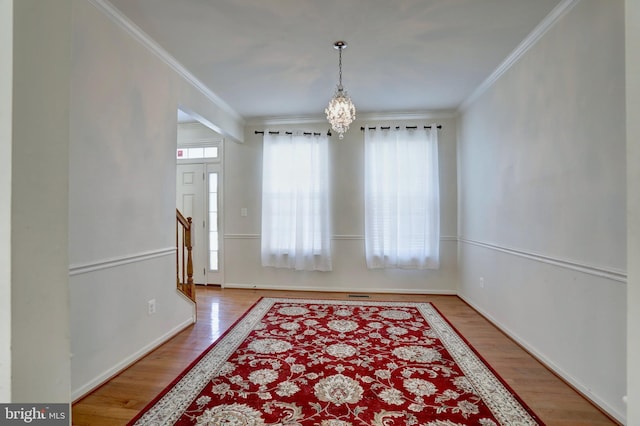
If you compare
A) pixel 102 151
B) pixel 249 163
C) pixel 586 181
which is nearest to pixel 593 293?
pixel 586 181

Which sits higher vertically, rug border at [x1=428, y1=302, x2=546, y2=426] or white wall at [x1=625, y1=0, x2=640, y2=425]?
white wall at [x1=625, y1=0, x2=640, y2=425]

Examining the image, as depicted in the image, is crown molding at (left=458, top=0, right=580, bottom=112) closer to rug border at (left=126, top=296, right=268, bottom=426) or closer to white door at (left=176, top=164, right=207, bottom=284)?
rug border at (left=126, top=296, right=268, bottom=426)

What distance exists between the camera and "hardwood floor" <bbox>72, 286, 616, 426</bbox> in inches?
71.4

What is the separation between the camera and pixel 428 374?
2248mm

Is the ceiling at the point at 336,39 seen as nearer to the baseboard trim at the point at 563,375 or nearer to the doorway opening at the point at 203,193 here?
the doorway opening at the point at 203,193

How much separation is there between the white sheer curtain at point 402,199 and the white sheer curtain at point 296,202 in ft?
2.23

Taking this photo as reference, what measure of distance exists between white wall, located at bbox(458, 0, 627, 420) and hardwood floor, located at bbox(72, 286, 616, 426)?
13 centimetres

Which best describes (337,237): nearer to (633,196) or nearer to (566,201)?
(566,201)

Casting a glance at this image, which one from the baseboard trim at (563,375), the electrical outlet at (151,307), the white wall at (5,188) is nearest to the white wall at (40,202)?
the white wall at (5,188)

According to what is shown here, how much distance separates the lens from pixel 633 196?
2.73ft

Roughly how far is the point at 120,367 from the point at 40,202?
7.49ft

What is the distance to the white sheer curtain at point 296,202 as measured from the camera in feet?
15.0

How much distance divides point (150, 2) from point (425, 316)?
3.92 metres

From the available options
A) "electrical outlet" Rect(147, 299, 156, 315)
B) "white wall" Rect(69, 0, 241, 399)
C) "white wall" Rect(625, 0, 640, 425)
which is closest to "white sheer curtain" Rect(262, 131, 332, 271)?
"white wall" Rect(69, 0, 241, 399)
